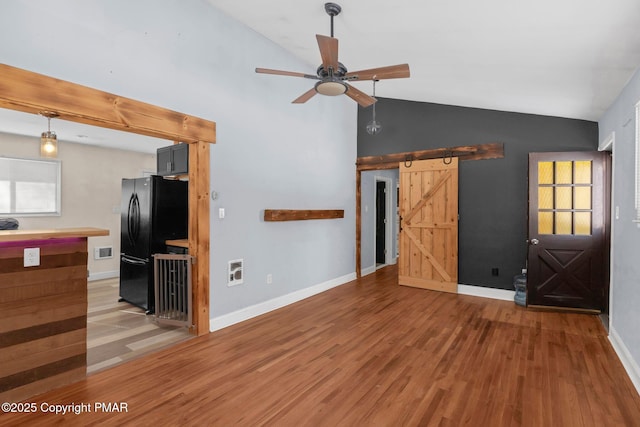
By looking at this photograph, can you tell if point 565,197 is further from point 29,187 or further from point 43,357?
point 29,187

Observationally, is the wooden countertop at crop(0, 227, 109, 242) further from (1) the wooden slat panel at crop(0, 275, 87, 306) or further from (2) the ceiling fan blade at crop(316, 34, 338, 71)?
(2) the ceiling fan blade at crop(316, 34, 338, 71)

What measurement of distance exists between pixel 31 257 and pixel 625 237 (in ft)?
16.0

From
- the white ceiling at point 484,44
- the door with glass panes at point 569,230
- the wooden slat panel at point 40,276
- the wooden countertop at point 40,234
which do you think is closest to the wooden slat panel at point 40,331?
the wooden slat panel at point 40,276

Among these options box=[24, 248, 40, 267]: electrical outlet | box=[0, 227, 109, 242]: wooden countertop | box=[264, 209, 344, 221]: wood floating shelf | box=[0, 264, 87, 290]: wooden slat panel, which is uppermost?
box=[264, 209, 344, 221]: wood floating shelf

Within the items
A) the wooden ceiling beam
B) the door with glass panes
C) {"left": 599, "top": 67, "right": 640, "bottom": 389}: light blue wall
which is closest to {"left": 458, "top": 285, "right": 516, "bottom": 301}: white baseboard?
the door with glass panes

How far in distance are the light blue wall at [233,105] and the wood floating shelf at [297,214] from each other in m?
0.10

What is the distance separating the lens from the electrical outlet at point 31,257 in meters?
2.33

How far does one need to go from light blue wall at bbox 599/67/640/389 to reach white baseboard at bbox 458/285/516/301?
4.60 feet

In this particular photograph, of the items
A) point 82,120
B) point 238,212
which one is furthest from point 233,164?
point 82,120

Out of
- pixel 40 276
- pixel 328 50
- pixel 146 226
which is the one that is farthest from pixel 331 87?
pixel 146 226

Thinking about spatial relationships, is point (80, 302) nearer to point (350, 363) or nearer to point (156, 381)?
point (156, 381)

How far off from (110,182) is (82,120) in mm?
4277

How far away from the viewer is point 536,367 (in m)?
2.78

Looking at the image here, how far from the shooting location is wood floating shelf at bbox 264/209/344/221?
424 cm
